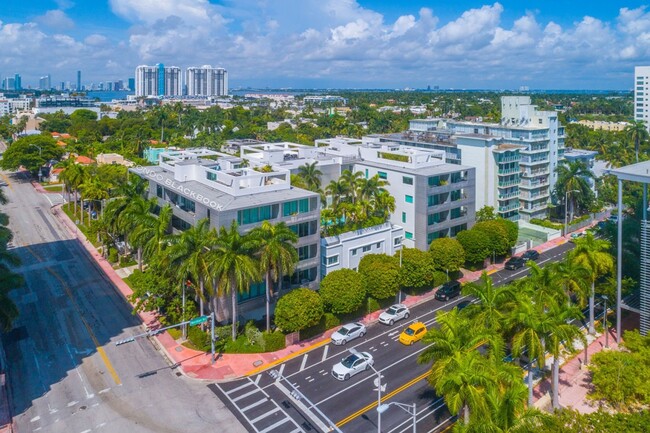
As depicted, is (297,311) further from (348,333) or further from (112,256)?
(112,256)

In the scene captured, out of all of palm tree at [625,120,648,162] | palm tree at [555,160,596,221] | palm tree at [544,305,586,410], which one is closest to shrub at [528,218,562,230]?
palm tree at [555,160,596,221]

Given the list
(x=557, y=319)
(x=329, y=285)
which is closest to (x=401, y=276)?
(x=329, y=285)

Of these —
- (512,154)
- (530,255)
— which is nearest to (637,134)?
(512,154)

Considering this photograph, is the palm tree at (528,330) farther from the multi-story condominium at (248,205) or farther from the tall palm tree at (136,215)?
the tall palm tree at (136,215)

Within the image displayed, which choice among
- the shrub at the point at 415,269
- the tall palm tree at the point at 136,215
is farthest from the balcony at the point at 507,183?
the tall palm tree at the point at 136,215

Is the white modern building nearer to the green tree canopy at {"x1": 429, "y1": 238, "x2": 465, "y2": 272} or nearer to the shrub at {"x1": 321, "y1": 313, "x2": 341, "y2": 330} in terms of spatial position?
the green tree canopy at {"x1": 429, "y1": 238, "x2": 465, "y2": 272}

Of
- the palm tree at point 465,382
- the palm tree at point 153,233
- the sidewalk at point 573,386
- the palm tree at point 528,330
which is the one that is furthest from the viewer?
the palm tree at point 153,233

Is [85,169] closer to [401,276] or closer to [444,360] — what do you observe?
[401,276]
